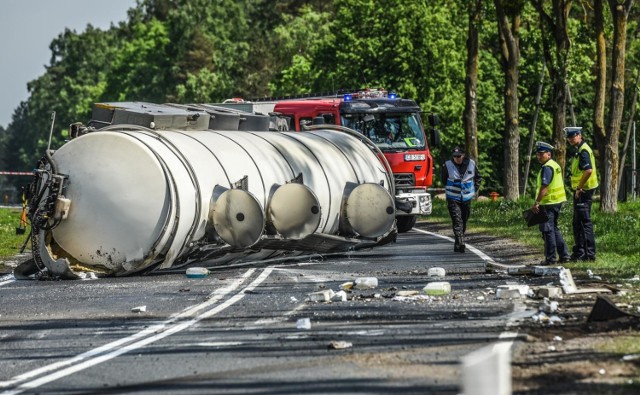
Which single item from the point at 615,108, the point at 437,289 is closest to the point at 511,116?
the point at 615,108

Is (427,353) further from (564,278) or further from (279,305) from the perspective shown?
(564,278)

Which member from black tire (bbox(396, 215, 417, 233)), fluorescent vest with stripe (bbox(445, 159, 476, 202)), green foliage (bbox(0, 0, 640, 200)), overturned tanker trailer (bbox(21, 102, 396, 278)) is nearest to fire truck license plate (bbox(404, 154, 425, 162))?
black tire (bbox(396, 215, 417, 233))

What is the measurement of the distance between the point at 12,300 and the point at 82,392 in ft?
24.4

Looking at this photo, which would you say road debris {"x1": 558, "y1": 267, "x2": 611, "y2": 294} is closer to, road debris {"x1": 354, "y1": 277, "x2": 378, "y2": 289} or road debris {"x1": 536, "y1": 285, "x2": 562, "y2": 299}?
road debris {"x1": 536, "y1": 285, "x2": 562, "y2": 299}

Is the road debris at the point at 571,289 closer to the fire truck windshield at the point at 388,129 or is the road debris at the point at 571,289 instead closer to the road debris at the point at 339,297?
the road debris at the point at 339,297

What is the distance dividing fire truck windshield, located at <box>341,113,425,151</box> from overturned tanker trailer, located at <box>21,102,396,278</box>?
18.7ft

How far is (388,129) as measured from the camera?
2939 centimetres

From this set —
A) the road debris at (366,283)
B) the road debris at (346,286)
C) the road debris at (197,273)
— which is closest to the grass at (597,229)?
the road debris at (366,283)

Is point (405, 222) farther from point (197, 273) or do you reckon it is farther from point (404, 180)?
point (197, 273)

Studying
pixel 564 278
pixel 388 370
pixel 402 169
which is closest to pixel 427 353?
pixel 388 370

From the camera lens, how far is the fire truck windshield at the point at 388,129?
29.2 metres

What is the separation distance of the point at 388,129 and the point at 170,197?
422 inches

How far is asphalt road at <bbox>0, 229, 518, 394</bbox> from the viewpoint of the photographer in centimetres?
924

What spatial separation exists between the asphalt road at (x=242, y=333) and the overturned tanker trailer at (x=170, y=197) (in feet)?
2.37
